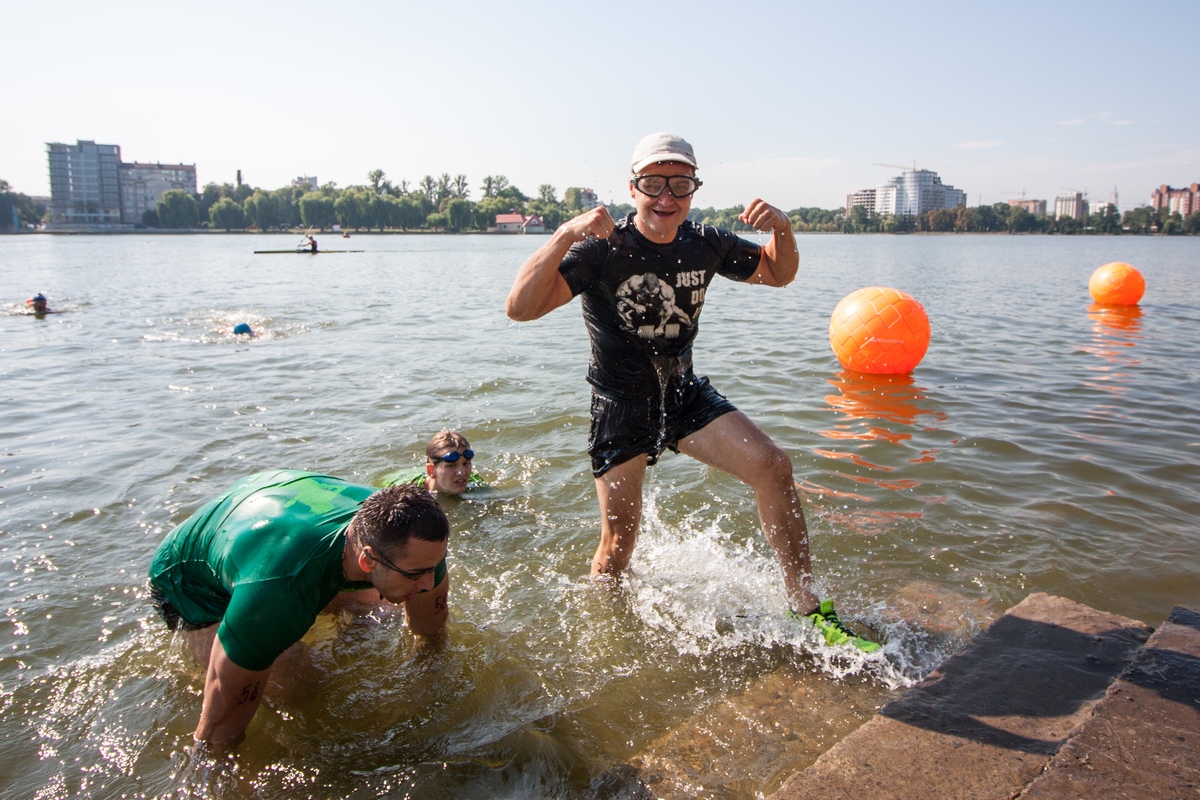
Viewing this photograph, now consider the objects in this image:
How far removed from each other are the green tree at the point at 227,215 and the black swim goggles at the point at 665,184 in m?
164

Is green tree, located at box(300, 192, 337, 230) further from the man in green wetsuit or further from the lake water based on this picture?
the man in green wetsuit

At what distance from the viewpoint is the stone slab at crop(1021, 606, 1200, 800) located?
2611 millimetres

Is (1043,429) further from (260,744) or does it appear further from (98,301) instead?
(98,301)

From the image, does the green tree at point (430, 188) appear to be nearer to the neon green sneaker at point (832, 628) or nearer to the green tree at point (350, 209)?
the green tree at point (350, 209)

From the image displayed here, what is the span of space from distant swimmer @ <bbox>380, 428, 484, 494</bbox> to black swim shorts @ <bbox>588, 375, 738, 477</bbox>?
2124mm

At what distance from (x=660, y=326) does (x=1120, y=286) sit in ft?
67.7

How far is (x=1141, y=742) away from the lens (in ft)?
9.27

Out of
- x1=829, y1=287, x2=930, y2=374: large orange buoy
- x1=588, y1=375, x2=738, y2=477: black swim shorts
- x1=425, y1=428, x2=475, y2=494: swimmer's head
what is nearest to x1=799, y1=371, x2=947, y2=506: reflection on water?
x1=829, y1=287, x2=930, y2=374: large orange buoy

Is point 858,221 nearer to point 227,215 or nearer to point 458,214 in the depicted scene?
point 458,214

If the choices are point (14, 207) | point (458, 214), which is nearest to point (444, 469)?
point (458, 214)

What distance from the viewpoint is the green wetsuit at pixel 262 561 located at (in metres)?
3.05

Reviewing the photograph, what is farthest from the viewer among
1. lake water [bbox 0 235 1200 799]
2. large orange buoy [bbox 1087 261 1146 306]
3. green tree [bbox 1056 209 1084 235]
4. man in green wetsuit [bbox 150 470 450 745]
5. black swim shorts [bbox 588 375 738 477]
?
green tree [bbox 1056 209 1084 235]

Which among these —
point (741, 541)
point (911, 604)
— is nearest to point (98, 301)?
point (741, 541)

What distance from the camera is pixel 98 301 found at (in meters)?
23.5
